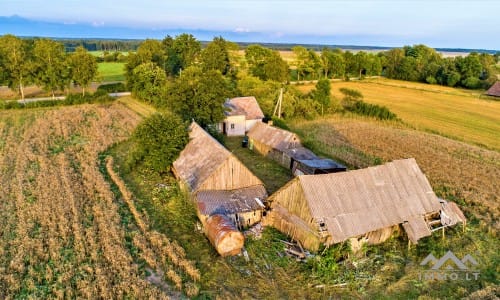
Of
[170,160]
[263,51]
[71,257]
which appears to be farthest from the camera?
[263,51]

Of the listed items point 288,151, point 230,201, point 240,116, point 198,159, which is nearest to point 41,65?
point 240,116

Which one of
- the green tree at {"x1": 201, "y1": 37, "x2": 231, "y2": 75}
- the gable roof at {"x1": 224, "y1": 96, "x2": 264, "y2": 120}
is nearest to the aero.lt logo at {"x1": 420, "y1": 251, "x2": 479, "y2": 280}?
the gable roof at {"x1": 224, "y1": 96, "x2": 264, "y2": 120}

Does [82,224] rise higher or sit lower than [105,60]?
lower

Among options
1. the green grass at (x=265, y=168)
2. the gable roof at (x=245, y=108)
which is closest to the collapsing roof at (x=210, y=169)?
the green grass at (x=265, y=168)

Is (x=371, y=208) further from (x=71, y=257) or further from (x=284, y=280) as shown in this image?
(x=71, y=257)

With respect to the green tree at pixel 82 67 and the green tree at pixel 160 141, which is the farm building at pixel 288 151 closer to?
the green tree at pixel 160 141

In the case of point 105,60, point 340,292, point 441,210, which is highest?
point 105,60

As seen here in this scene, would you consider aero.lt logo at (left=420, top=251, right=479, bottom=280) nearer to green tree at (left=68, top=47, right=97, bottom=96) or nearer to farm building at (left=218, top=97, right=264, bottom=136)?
farm building at (left=218, top=97, right=264, bottom=136)

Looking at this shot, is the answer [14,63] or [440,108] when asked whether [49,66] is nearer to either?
[14,63]

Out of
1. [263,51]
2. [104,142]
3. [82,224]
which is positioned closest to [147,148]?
[82,224]
